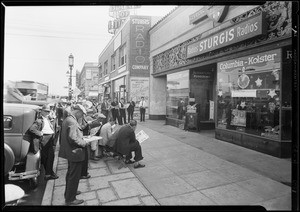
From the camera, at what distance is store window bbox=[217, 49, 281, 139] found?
5.58m

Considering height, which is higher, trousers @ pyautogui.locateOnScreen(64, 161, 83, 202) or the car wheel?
trousers @ pyautogui.locateOnScreen(64, 161, 83, 202)

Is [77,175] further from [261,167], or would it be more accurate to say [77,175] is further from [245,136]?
[245,136]

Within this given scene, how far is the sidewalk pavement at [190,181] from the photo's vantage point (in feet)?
11.6

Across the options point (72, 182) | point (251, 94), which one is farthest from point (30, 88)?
point (251, 94)

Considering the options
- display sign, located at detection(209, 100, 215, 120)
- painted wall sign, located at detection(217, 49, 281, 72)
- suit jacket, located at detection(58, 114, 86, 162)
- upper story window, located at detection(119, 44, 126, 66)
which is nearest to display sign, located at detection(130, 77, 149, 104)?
upper story window, located at detection(119, 44, 126, 66)

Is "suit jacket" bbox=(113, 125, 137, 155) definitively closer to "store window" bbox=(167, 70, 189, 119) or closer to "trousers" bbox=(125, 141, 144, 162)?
"trousers" bbox=(125, 141, 144, 162)

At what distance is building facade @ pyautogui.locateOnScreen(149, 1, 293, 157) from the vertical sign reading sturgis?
4.61 meters

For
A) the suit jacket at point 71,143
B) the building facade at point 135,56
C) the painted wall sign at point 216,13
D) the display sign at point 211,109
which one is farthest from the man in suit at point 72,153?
the building facade at point 135,56

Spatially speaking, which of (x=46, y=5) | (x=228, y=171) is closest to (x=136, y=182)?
(x=228, y=171)

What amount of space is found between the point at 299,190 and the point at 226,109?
510cm

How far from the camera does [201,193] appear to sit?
3705 mm

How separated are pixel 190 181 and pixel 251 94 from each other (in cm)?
348

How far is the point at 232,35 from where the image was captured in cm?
662

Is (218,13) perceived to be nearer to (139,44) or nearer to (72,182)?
(72,182)
